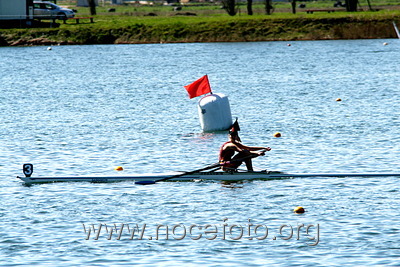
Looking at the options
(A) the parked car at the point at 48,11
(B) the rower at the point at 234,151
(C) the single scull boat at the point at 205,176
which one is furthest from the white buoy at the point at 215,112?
(A) the parked car at the point at 48,11

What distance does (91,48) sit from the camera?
311 feet

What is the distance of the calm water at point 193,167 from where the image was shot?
1934 cm

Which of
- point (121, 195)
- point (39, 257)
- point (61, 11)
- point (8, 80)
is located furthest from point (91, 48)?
point (39, 257)

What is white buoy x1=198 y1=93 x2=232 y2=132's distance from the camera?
119 feet

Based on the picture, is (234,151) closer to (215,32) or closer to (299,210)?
(299,210)

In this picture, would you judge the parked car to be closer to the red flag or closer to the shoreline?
the shoreline

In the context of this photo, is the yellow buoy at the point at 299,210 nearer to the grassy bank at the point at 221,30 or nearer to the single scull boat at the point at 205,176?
the single scull boat at the point at 205,176

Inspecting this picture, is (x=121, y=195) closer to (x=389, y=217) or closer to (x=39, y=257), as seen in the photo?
(x=39, y=257)

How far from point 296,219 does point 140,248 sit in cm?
472

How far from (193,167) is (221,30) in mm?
67254

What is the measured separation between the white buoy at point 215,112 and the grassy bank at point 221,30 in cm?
5854

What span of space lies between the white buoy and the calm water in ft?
1.84

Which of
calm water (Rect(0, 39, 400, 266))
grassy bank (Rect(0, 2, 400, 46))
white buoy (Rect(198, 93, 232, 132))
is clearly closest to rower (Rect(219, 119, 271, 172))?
calm water (Rect(0, 39, 400, 266))

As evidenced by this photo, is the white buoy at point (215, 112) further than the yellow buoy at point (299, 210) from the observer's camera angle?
Yes
